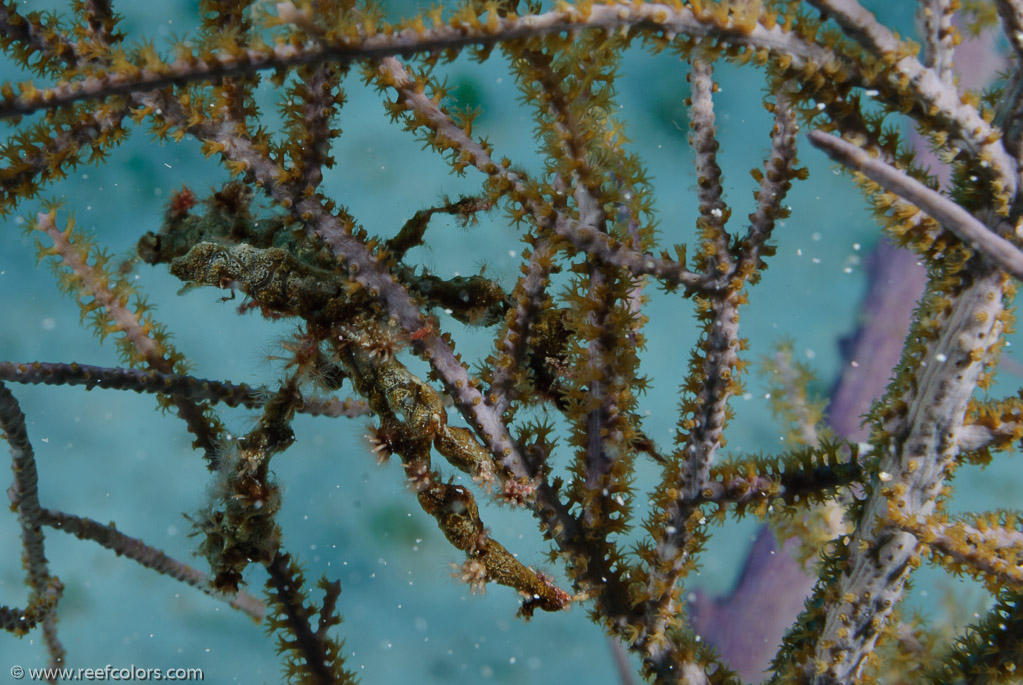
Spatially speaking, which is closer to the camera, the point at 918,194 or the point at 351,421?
the point at 918,194

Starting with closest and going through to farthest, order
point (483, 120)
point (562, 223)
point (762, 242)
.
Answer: point (562, 223), point (762, 242), point (483, 120)

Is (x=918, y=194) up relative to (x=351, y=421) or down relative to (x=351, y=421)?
down

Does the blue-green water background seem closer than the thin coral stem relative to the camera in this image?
No

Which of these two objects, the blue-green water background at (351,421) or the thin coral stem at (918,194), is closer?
the thin coral stem at (918,194)

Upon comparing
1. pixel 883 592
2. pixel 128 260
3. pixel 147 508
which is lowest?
pixel 883 592

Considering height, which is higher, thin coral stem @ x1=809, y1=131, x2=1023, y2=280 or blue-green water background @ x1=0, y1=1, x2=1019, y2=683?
blue-green water background @ x1=0, y1=1, x2=1019, y2=683

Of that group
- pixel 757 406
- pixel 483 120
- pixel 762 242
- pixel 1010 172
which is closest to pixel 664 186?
pixel 483 120

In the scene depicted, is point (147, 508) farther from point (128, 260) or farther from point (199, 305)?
point (128, 260)

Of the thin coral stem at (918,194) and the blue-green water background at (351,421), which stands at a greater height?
the blue-green water background at (351,421)
